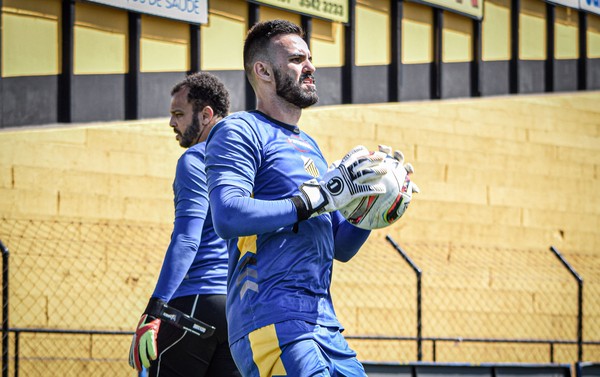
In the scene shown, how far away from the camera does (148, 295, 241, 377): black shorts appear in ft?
15.7

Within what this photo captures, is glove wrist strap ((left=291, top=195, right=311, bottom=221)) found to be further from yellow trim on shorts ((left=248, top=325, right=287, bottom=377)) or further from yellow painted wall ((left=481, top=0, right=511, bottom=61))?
yellow painted wall ((left=481, top=0, right=511, bottom=61))

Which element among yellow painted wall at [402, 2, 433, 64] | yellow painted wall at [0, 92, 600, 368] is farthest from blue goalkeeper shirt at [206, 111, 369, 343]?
yellow painted wall at [402, 2, 433, 64]

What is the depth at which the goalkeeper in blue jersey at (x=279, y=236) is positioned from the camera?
11.0 ft

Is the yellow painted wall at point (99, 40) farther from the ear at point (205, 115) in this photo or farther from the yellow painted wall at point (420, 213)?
the ear at point (205, 115)

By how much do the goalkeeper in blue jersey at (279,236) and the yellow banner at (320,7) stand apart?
31.0ft

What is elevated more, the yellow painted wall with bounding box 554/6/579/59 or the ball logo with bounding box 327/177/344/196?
the yellow painted wall with bounding box 554/6/579/59

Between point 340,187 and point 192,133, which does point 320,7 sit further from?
point 340,187

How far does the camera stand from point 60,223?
412 inches

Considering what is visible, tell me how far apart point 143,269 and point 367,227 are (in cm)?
769

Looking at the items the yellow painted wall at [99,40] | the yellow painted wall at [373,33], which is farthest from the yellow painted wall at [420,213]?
the yellow painted wall at [373,33]

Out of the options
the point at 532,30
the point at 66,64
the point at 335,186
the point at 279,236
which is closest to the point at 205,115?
the point at 279,236

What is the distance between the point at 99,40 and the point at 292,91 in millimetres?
7685

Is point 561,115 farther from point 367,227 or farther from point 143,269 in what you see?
point 367,227

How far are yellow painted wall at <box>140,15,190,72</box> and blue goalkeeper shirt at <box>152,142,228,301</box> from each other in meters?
6.83
